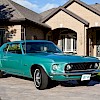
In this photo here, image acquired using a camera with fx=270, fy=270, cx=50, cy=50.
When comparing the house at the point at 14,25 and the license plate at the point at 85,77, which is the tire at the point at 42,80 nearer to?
the license plate at the point at 85,77

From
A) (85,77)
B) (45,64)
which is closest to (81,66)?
(85,77)

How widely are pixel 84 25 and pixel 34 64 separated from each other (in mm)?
13311

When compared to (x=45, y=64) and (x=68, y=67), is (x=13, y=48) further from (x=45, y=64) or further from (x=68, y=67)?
(x=68, y=67)

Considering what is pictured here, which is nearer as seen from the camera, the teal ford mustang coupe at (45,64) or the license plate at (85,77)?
the teal ford mustang coupe at (45,64)

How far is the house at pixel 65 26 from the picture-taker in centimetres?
1929

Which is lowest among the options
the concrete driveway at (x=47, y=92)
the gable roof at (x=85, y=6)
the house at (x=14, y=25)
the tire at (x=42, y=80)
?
the concrete driveway at (x=47, y=92)

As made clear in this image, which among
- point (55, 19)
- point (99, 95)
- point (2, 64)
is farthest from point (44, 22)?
point (99, 95)

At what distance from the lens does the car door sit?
9433 millimetres

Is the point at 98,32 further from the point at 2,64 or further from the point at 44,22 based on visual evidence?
the point at 2,64

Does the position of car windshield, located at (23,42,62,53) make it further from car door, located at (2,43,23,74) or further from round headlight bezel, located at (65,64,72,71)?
round headlight bezel, located at (65,64,72,71)

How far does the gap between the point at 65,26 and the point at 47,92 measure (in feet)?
47.7

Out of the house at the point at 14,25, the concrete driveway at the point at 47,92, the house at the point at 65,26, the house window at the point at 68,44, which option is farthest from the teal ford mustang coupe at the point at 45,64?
the house window at the point at 68,44

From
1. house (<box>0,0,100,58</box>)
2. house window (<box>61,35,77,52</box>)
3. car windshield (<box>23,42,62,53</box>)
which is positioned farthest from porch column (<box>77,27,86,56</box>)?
car windshield (<box>23,42,62,53</box>)

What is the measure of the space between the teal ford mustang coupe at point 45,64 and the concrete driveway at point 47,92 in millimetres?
325
